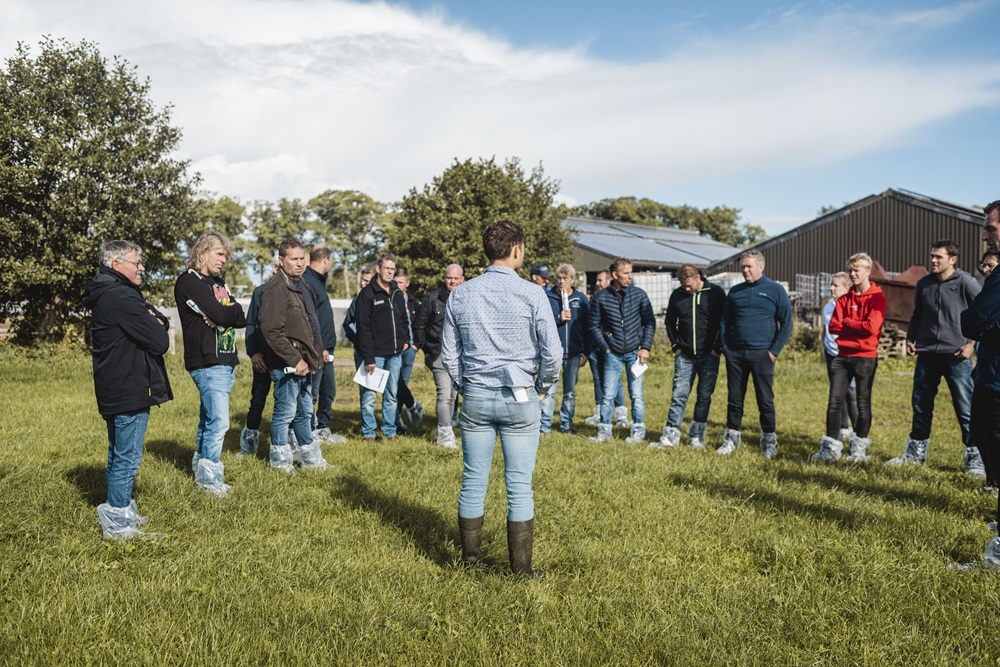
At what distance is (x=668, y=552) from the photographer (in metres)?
4.63

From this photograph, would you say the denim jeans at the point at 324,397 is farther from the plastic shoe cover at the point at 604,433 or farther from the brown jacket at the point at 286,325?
the plastic shoe cover at the point at 604,433

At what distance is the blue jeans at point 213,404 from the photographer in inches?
220

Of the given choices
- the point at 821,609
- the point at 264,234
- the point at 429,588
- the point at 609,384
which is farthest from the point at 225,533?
the point at 264,234

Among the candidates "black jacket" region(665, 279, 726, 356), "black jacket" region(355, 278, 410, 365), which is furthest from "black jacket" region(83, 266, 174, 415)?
"black jacket" region(665, 279, 726, 356)

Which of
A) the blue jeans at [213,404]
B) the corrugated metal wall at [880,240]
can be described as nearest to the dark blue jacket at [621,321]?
the blue jeans at [213,404]

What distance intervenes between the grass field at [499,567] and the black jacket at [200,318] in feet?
3.69

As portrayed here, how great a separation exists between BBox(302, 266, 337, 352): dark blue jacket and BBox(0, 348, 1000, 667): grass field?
1.50 meters

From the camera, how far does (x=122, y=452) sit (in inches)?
184

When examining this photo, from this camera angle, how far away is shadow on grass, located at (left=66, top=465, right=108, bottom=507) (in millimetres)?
5539

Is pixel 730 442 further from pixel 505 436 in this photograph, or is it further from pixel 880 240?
pixel 880 240

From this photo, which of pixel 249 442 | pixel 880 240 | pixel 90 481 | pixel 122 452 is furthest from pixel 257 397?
pixel 880 240

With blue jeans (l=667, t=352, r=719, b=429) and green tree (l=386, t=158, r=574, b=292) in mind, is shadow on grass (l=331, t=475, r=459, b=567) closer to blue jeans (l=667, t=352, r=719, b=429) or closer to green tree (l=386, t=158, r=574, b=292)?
blue jeans (l=667, t=352, r=719, b=429)

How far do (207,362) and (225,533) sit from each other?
1397mm

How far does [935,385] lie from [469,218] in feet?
73.2
